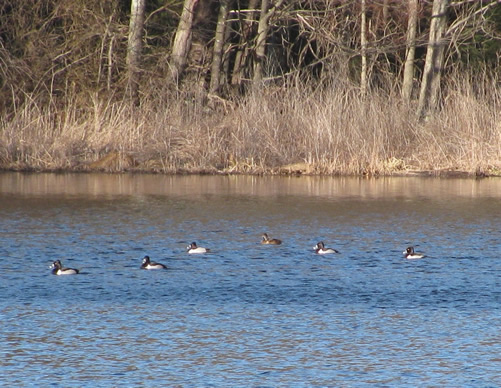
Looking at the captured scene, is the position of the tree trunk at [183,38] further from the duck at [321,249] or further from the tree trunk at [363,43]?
the duck at [321,249]

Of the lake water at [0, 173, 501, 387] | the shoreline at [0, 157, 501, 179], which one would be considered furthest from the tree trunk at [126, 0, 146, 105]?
the lake water at [0, 173, 501, 387]

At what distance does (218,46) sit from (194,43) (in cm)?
107

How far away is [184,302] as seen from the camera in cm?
872

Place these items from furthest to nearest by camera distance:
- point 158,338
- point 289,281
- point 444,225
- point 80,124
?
point 80,124 < point 444,225 < point 289,281 < point 158,338

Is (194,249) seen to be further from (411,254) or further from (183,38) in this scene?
(183,38)

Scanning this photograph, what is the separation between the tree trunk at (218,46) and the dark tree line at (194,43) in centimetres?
3

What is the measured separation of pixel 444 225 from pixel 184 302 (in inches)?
227

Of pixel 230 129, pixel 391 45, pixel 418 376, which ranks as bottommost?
pixel 418 376

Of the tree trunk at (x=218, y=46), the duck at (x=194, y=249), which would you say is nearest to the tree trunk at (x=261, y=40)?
the tree trunk at (x=218, y=46)

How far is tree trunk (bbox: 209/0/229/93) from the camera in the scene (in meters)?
26.1

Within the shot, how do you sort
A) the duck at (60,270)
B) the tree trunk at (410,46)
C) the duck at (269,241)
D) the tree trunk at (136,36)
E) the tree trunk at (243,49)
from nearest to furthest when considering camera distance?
the duck at (60,270), the duck at (269,241), the tree trunk at (410,46), the tree trunk at (136,36), the tree trunk at (243,49)

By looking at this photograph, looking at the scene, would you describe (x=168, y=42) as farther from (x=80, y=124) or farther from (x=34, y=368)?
(x=34, y=368)

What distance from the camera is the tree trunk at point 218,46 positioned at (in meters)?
26.1

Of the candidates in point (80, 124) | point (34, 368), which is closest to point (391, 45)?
point (80, 124)
